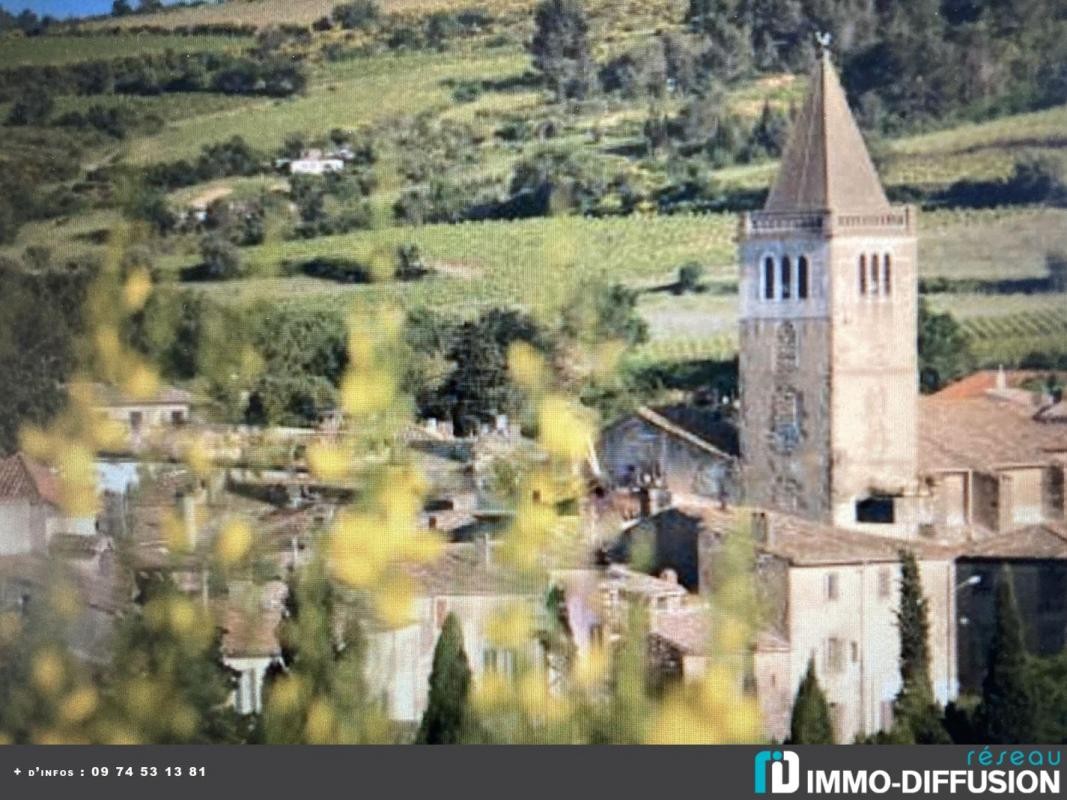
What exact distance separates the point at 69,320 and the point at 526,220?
1.53 meters

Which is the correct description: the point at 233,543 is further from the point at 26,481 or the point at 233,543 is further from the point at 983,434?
the point at 983,434

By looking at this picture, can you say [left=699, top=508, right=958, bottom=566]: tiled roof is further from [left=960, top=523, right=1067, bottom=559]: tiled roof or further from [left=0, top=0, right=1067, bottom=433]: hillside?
[left=0, top=0, right=1067, bottom=433]: hillside

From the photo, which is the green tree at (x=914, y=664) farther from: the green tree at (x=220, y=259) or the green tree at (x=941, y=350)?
the green tree at (x=220, y=259)

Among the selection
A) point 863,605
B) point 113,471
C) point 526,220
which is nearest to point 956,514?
point 863,605

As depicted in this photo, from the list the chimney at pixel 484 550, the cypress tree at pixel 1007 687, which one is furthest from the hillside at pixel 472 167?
the cypress tree at pixel 1007 687

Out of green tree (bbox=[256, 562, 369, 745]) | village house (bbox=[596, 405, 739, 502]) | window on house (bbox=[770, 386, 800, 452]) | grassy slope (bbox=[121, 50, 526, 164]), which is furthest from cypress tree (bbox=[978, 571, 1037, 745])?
grassy slope (bbox=[121, 50, 526, 164])

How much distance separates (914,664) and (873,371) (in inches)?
40.1

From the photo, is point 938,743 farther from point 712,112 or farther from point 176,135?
point 176,135

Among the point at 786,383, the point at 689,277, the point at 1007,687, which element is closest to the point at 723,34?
the point at 689,277

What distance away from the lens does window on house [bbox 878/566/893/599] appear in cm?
1419

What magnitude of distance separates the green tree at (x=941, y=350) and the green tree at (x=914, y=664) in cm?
73

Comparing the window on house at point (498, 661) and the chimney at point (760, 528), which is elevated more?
the chimney at point (760, 528)

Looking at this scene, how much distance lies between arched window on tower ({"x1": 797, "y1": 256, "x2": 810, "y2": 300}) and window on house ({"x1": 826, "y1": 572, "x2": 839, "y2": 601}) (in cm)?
94

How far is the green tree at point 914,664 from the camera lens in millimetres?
13633
